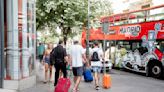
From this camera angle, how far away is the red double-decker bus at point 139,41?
54.5ft

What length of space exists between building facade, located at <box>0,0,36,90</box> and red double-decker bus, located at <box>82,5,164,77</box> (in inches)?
284

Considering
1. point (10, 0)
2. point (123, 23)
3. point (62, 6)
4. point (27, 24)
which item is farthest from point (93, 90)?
point (62, 6)

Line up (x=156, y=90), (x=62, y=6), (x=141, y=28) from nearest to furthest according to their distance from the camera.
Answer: (x=156, y=90)
(x=141, y=28)
(x=62, y=6)

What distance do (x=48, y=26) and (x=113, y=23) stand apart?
5.05m

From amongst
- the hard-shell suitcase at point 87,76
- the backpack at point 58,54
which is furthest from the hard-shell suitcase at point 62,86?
the hard-shell suitcase at point 87,76

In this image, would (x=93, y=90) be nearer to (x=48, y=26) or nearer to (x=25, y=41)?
(x=25, y=41)

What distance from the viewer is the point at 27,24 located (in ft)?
38.8

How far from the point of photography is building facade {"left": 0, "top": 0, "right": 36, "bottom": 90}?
11.1m

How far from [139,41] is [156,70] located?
6.40 feet

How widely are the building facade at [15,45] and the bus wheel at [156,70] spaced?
7.26 m

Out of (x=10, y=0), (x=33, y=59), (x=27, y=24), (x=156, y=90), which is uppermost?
(x=10, y=0)

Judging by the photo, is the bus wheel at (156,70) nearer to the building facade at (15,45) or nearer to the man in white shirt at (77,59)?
the man in white shirt at (77,59)

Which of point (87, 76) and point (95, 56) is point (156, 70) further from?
point (95, 56)

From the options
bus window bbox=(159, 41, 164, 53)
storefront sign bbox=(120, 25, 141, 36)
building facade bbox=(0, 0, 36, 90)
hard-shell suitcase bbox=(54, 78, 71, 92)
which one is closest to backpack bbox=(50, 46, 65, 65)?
building facade bbox=(0, 0, 36, 90)
